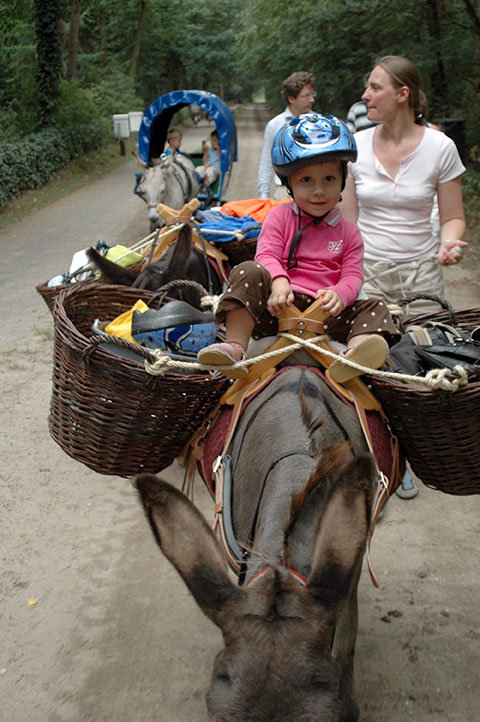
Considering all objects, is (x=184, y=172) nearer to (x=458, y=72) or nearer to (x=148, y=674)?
(x=148, y=674)

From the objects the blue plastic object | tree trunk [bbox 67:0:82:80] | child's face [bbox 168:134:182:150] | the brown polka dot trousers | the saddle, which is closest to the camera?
the brown polka dot trousers

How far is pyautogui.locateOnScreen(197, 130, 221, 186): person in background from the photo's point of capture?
A: 10.5m

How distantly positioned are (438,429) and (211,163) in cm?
1004

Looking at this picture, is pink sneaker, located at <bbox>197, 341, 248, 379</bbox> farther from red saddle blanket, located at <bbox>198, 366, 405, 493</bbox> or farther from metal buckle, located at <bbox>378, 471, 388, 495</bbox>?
metal buckle, located at <bbox>378, 471, 388, 495</bbox>

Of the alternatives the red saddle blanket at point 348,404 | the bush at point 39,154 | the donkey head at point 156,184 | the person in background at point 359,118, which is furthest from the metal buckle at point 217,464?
the bush at point 39,154

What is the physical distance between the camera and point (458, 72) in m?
15.6

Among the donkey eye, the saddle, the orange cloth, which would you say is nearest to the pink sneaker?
the donkey eye

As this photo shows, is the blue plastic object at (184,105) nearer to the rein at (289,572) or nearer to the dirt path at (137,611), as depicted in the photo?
the dirt path at (137,611)

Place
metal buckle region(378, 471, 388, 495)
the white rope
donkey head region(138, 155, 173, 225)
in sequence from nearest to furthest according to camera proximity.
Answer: the white rope
metal buckle region(378, 471, 388, 495)
donkey head region(138, 155, 173, 225)

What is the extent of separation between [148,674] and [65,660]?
1.43 feet

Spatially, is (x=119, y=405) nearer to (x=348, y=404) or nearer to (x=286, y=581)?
(x=348, y=404)

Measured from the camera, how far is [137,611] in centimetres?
363

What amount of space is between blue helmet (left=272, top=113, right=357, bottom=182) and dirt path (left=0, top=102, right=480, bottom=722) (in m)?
2.32

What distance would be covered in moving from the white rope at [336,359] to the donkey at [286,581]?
1.42ft
